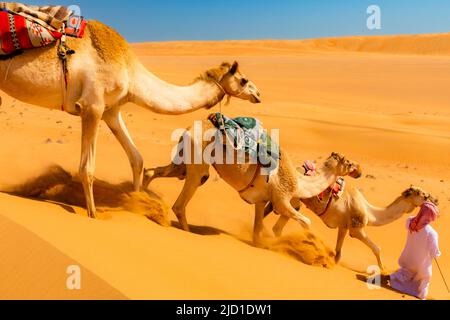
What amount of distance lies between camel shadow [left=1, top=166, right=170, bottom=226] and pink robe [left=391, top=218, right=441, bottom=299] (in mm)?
3061

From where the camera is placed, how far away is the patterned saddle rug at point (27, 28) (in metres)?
6.57

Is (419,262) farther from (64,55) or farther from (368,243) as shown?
(64,55)

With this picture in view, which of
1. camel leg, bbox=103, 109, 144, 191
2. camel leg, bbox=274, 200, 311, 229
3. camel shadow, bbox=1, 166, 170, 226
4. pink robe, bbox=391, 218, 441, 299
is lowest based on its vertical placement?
pink robe, bbox=391, 218, 441, 299

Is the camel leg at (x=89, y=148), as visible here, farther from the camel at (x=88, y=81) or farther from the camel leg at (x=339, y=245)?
the camel leg at (x=339, y=245)

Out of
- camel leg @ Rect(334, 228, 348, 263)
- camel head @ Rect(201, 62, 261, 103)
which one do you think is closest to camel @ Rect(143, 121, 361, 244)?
camel head @ Rect(201, 62, 261, 103)

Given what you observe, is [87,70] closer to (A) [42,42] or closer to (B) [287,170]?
(A) [42,42]

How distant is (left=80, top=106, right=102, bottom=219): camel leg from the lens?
6.78 m

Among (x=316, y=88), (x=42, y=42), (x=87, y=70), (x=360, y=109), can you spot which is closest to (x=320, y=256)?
(x=87, y=70)

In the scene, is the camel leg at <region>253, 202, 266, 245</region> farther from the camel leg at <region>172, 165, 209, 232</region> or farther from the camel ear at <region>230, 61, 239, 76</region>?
the camel ear at <region>230, 61, 239, 76</region>

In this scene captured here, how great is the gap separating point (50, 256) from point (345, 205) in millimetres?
4955

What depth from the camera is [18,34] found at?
6.57m

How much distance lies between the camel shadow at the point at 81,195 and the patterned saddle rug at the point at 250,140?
4.34ft

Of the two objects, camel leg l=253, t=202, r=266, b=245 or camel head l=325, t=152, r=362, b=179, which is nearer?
camel leg l=253, t=202, r=266, b=245

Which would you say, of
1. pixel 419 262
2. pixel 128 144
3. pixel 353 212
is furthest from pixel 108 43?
pixel 419 262
